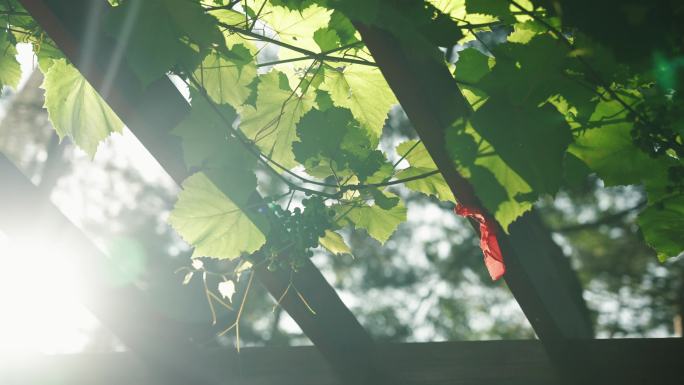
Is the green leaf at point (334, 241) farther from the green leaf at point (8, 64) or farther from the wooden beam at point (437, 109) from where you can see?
the green leaf at point (8, 64)

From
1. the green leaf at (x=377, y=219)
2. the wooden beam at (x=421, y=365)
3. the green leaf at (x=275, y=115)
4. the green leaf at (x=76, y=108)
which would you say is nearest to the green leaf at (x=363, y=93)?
the green leaf at (x=275, y=115)

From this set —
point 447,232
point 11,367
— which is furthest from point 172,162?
point 447,232

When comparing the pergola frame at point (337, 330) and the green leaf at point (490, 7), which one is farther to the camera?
the pergola frame at point (337, 330)

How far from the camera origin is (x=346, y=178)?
1.46 metres

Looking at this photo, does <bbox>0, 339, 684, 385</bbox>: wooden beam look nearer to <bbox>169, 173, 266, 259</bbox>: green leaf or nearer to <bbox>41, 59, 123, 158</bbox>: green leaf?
<bbox>169, 173, 266, 259</bbox>: green leaf

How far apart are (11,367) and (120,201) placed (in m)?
13.6

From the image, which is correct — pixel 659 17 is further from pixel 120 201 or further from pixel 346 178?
pixel 120 201

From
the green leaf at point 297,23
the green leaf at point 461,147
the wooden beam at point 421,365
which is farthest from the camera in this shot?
the wooden beam at point 421,365

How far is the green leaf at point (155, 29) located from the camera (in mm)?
1173

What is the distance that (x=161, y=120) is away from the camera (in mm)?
1438

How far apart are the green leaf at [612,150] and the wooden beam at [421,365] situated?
0.64m

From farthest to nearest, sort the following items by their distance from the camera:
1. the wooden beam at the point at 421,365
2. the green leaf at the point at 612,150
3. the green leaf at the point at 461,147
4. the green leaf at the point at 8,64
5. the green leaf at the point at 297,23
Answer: the wooden beam at the point at 421,365, the green leaf at the point at 8,64, the green leaf at the point at 297,23, the green leaf at the point at 612,150, the green leaf at the point at 461,147

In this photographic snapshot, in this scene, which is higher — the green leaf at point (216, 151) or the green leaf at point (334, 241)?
the green leaf at point (216, 151)

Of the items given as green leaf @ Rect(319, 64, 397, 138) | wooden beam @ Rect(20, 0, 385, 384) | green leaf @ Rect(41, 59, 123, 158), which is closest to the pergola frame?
wooden beam @ Rect(20, 0, 385, 384)
